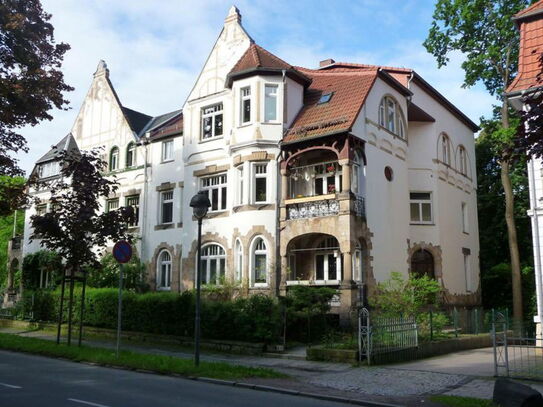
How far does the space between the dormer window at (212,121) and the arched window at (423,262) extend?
1117cm

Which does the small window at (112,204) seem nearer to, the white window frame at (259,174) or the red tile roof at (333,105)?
the white window frame at (259,174)

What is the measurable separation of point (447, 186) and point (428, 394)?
64.0ft

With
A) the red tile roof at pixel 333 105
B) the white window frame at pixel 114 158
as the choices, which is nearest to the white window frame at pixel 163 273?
the white window frame at pixel 114 158

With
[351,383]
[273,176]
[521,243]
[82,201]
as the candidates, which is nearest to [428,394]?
[351,383]

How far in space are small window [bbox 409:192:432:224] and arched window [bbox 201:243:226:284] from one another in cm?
980

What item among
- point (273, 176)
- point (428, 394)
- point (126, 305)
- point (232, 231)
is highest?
point (273, 176)

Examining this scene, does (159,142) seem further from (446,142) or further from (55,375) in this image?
(55,375)

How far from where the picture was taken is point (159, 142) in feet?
95.7

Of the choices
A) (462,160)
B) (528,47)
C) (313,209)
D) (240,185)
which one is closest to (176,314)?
(240,185)

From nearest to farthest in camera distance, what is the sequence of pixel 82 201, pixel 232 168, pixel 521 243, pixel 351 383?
pixel 351 383 < pixel 82 201 < pixel 232 168 < pixel 521 243

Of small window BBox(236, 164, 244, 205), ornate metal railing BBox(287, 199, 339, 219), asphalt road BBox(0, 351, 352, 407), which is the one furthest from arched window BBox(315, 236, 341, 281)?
asphalt road BBox(0, 351, 352, 407)

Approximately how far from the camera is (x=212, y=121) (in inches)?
1034

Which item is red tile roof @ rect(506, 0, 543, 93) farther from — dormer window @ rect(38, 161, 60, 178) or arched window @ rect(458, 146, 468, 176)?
dormer window @ rect(38, 161, 60, 178)

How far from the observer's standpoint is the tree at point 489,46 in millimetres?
26359
